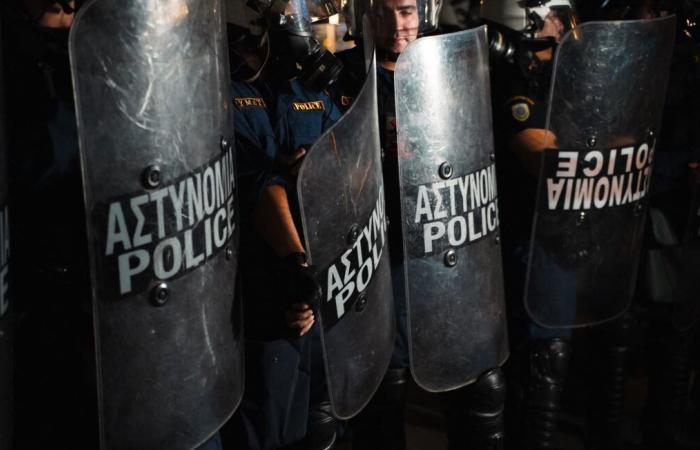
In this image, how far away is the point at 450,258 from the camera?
1.73 m

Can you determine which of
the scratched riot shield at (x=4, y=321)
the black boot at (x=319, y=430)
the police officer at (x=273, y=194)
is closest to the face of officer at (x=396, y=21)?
the police officer at (x=273, y=194)

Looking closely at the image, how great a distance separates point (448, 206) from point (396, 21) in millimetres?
465

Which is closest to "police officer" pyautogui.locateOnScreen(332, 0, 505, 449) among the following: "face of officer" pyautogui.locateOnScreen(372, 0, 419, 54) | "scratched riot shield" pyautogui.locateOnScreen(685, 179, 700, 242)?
"face of officer" pyautogui.locateOnScreen(372, 0, 419, 54)

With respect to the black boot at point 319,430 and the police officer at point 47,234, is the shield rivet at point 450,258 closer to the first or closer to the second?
the black boot at point 319,430

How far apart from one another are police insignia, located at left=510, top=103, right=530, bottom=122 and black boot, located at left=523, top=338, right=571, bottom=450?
1.89 feet

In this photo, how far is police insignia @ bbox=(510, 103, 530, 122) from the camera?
2.08 meters

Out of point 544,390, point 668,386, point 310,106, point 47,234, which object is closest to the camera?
point 47,234

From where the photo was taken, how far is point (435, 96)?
166cm

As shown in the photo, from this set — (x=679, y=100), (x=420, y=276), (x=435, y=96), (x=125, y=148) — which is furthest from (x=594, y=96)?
(x=125, y=148)

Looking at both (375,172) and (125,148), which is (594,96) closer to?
(375,172)

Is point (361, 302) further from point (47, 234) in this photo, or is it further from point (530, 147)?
point (530, 147)

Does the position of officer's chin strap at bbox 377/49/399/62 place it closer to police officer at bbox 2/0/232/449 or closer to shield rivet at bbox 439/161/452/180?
shield rivet at bbox 439/161/452/180

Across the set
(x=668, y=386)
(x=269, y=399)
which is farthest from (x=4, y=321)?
(x=668, y=386)

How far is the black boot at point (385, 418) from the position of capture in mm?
2047
